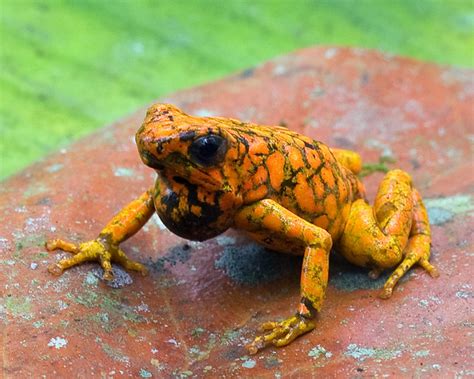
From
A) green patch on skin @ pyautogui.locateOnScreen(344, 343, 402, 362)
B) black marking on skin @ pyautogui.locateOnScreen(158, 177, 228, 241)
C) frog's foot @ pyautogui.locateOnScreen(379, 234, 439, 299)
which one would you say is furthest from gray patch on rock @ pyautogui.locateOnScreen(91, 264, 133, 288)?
frog's foot @ pyautogui.locateOnScreen(379, 234, 439, 299)

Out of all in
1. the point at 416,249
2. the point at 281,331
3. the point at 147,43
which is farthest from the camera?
the point at 147,43

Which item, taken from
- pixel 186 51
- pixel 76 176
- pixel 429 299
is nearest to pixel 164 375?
pixel 429 299

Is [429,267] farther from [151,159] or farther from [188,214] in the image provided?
[151,159]

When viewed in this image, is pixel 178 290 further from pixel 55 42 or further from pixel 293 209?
pixel 55 42

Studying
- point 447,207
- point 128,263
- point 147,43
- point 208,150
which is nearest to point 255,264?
point 128,263

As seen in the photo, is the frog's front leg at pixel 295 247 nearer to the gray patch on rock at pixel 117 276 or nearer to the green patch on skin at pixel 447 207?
Answer: the gray patch on rock at pixel 117 276

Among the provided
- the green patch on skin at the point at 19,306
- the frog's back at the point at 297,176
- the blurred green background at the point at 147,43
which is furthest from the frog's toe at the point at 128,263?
the blurred green background at the point at 147,43

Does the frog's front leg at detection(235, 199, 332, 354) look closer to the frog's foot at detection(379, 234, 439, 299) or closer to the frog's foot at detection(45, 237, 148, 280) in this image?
the frog's foot at detection(379, 234, 439, 299)
